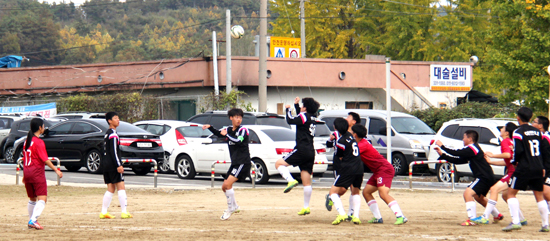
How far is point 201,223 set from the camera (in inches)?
400

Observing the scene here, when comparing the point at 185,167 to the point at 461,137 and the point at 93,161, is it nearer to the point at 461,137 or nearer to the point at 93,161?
the point at 93,161

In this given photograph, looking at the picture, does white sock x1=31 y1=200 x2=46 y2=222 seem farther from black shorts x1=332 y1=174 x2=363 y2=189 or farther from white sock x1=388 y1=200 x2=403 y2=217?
white sock x1=388 y1=200 x2=403 y2=217

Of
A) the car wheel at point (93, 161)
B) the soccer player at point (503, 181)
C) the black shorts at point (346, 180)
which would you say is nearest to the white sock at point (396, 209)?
the black shorts at point (346, 180)

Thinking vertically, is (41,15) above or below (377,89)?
above

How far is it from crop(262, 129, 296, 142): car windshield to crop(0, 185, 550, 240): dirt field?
2.65 m

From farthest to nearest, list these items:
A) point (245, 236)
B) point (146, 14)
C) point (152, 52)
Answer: point (146, 14), point (152, 52), point (245, 236)

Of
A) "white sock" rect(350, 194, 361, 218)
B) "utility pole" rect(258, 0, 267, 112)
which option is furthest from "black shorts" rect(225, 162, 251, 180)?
"utility pole" rect(258, 0, 267, 112)

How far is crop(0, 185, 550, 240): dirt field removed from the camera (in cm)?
889

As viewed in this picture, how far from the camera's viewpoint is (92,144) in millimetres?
19844

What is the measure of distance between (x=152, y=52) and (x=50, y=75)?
6541 centimetres

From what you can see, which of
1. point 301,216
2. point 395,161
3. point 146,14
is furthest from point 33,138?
point 146,14

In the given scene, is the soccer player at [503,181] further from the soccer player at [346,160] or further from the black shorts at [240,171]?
the black shorts at [240,171]

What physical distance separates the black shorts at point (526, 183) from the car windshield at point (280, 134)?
878cm

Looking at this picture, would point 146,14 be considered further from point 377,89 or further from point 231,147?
point 231,147
